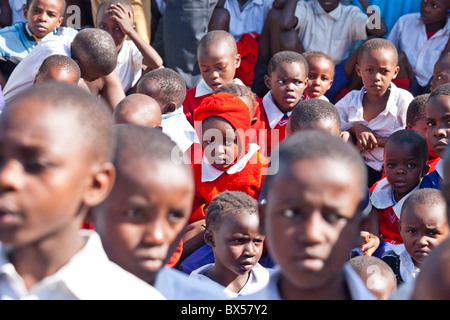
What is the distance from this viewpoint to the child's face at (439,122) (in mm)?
3414

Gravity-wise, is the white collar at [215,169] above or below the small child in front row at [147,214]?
below

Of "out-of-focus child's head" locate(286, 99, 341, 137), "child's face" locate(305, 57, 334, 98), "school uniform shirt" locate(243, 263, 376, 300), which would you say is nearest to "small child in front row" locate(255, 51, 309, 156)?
"child's face" locate(305, 57, 334, 98)

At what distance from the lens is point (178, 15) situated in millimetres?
4852

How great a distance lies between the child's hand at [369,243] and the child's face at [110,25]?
2.48m

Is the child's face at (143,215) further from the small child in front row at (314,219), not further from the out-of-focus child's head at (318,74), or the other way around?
the out-of-focus child's head at (318,74)

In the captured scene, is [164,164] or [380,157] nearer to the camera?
[164,164]

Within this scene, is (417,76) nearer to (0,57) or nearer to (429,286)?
(0,57)

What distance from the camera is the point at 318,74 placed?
4508 millimetres

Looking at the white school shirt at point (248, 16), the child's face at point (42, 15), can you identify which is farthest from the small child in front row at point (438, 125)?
the child's face at point (42, 15)

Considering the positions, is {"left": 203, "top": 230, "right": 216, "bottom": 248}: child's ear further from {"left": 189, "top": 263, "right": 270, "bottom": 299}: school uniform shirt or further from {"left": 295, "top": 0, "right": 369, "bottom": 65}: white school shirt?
{"left": 295, "top": 0, "right": 369, "bottom": 65}: white school shirt

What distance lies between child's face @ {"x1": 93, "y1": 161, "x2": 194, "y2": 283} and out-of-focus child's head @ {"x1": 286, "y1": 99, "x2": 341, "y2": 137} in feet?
5.66

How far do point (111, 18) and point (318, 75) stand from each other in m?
1.56

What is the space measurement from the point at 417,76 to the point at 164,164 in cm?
359
